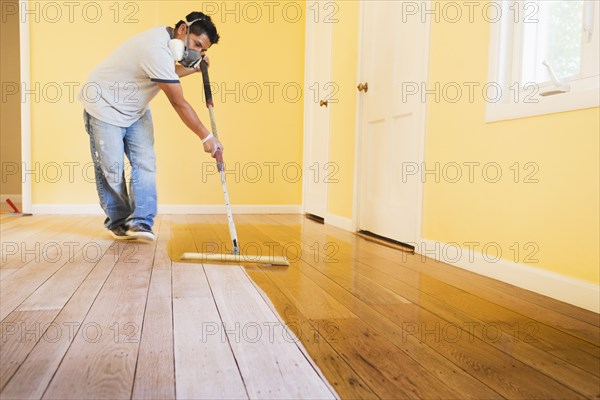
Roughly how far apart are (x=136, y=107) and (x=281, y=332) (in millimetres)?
2009

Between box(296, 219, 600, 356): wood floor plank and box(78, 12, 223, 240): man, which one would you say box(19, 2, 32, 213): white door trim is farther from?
box(296, 219, 600, 356): wood floor plank

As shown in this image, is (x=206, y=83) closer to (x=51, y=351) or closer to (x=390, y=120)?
(x=390, y=120)

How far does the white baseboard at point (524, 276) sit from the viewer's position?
1.67 meters

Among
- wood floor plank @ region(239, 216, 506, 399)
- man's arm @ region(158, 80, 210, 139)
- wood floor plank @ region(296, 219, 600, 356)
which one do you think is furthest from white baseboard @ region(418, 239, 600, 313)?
man's arm @ region(158, 80, 210, 139)

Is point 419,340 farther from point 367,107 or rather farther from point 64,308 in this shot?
point 367,107

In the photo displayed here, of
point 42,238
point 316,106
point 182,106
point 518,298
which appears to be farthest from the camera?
point 316,106

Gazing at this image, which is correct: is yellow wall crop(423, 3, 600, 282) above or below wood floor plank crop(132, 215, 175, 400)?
above

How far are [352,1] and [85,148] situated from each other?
2.54 metres

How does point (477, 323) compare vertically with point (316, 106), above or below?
below

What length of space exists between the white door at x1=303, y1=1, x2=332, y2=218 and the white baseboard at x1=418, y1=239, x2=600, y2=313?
74.3 inches

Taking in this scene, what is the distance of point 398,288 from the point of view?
1.87 metres

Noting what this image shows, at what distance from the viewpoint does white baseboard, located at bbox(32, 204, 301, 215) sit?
4.39 metres

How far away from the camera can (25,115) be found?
4.31 meters

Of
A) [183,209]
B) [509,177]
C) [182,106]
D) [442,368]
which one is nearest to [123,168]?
[182,106]
